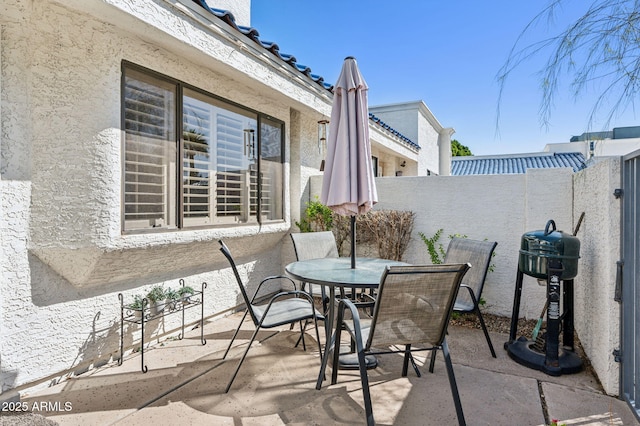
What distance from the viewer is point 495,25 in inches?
117

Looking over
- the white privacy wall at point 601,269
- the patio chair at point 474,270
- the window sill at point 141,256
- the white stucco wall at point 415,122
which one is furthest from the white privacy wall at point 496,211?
the white stucco wall at point 415,122

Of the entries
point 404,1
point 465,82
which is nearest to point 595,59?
point 465,82

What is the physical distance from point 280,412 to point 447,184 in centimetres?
Answer: 487

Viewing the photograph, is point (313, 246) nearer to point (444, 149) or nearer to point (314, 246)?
point (314, 246)

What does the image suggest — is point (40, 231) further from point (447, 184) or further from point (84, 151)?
point (447, 184)

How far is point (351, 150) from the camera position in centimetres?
426

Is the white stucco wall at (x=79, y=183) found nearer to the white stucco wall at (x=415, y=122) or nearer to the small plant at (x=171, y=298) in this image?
the small plant at (x=171, y=298)

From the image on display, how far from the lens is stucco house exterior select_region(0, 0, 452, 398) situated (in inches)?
134

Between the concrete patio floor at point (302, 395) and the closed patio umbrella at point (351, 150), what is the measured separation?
6.70 ft

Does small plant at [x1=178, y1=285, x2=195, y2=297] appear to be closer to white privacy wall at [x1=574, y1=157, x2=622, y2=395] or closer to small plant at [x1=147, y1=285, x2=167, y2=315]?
small plant at [x1=147, y1=285, x2=167, y2=315]

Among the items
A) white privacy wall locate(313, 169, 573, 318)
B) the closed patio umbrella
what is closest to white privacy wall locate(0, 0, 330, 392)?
the closed patio umbrella

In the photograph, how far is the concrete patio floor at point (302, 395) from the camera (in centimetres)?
316

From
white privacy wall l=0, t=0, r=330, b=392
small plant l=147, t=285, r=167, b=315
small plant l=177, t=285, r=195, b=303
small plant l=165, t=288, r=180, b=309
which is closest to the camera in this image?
white privacy wall l=0, t=0, r=330, b=392

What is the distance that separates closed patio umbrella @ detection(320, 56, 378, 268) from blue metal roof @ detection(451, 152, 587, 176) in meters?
20.3
